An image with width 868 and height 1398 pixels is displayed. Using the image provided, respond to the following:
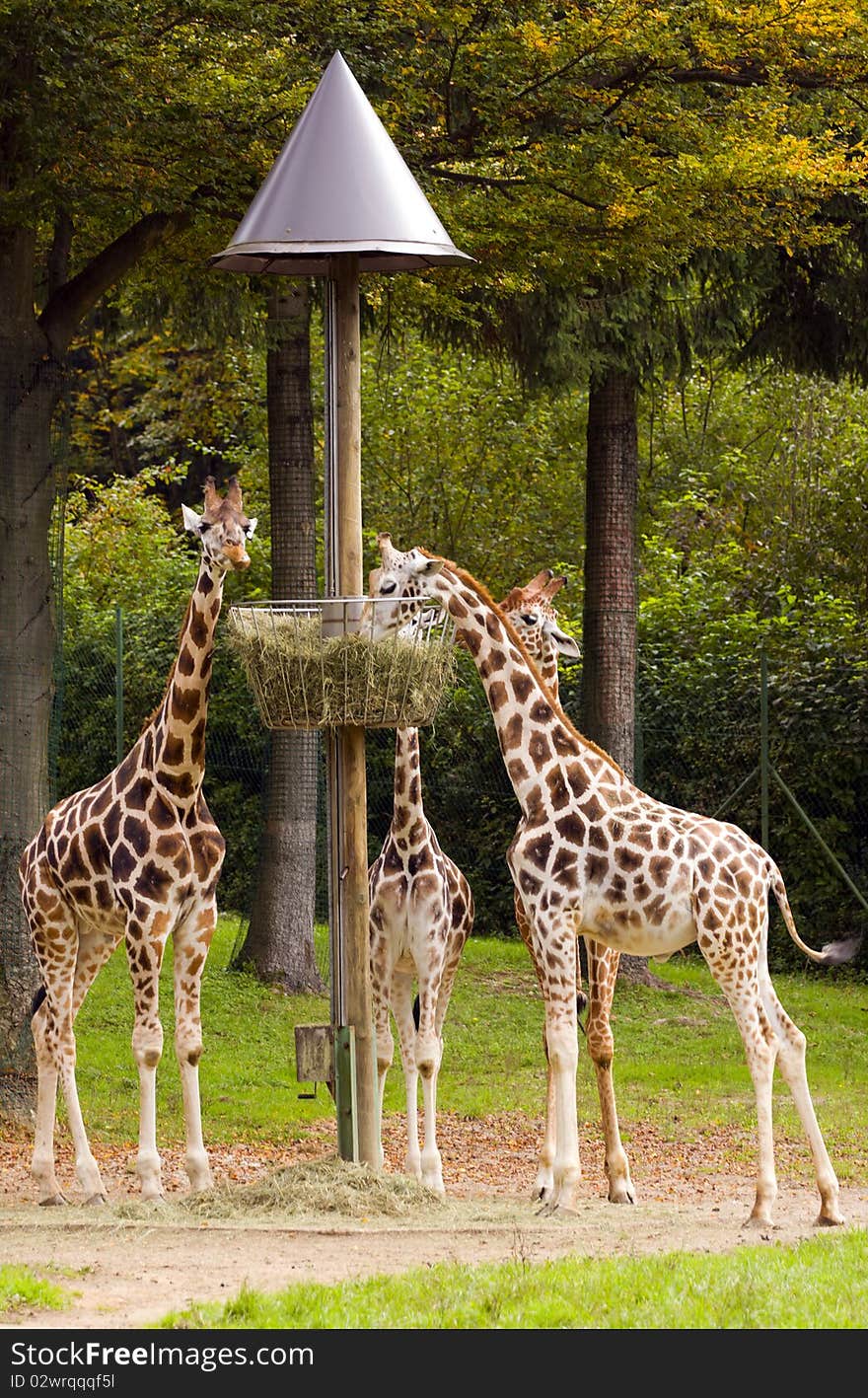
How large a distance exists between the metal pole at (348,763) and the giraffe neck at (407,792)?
0.38 metres

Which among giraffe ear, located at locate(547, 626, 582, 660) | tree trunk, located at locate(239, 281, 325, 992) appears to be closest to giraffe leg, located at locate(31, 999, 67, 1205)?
giraffe ear, located at locate(547, 626, 582, 660)

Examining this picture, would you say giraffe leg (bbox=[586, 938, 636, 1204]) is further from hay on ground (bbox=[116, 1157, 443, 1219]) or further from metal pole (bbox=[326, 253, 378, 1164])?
metal pole (bbox=[326, 253, 378, 1164])

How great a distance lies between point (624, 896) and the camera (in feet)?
27.0

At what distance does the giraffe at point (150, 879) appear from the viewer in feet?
27.4

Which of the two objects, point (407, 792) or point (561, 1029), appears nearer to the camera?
point (561, 1029)

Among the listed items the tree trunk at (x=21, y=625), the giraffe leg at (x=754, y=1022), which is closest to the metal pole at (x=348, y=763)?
the giraffe leg at (x=754, y=1022)

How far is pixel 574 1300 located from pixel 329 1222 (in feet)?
6.47

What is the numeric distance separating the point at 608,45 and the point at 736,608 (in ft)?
38.3

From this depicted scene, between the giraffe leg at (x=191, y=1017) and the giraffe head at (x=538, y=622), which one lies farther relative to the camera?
the giraffe head at (x=538, y=622)

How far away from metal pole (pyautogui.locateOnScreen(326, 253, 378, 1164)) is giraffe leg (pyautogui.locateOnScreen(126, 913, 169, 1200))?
2.69 feet

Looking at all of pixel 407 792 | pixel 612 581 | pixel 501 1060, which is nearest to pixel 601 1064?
pixel 407 792

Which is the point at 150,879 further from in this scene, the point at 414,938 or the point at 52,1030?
the point at 414,938

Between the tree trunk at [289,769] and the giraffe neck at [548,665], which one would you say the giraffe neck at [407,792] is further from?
the tree trunk at [289,769]

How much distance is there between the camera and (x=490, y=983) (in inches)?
616
